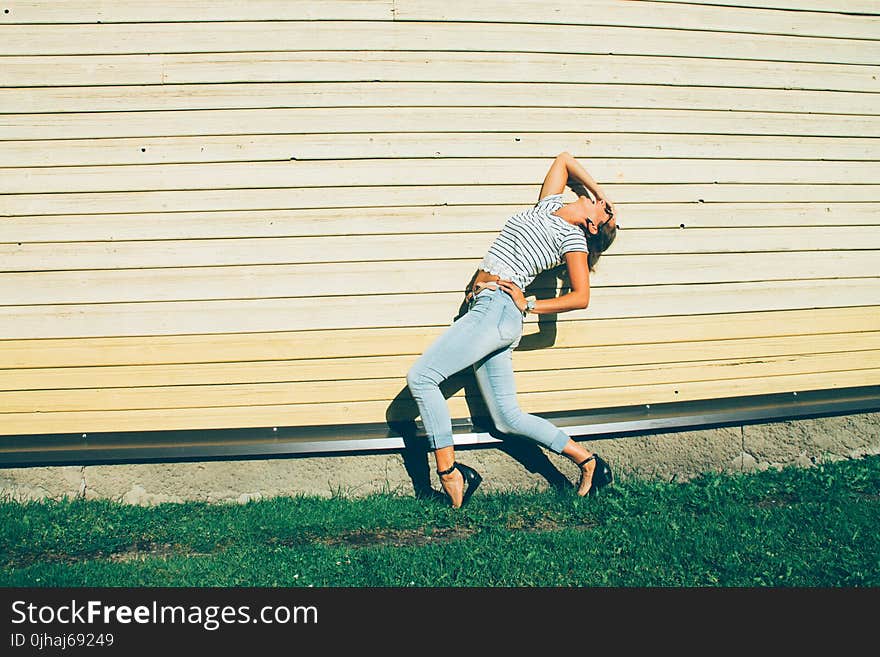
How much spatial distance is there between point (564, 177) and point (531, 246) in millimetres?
598

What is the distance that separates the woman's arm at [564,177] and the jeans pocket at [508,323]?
2.62ft

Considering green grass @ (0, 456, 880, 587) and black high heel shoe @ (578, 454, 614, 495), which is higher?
black high heel shoe @ (578, 454, 614, 495)

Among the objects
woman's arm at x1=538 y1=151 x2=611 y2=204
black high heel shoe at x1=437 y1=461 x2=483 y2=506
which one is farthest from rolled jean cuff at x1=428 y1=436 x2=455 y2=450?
woman's arm at x1=538 y1=151 x2=611 y2=204

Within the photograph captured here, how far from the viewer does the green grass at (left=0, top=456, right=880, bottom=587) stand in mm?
3494

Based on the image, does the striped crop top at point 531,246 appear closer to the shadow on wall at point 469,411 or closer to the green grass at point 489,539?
the shadow on wall at point 469,411

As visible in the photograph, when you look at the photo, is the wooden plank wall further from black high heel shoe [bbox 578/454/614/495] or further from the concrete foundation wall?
black high heel shoe [bbox 578/454/614/495]

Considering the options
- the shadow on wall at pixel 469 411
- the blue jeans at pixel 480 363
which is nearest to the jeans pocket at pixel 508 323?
the blue jeans at pixel 480 363

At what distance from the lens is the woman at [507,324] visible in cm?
402

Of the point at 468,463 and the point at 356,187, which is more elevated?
the point at 356,187

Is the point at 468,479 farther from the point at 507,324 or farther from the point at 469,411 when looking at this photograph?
the point at 507,324

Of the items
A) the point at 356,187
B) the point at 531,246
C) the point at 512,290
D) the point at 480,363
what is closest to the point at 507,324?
the point at 512,290

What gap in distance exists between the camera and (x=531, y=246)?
4.07m

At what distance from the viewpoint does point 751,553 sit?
12.0 feet

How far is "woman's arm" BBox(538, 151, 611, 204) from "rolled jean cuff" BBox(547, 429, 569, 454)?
1457 millimetres
